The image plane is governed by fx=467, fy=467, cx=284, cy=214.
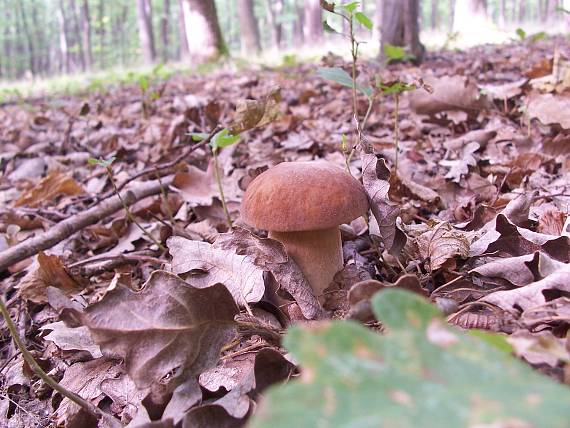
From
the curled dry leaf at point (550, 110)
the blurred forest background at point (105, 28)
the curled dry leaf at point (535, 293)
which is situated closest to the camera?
the curled dry leaf at point (535, 293)

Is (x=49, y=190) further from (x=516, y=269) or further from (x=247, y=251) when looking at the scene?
(x=516, y=269)

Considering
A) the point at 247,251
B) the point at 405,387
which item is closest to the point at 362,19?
the point at 247,251

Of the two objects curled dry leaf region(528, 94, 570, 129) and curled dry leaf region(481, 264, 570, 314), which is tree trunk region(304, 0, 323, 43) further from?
curled dry leaf region(481, 264, 570, 314)

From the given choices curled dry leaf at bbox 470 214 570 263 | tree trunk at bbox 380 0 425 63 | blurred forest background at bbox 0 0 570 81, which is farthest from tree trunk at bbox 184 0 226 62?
blurred forest background at bbox 0 0 570 81

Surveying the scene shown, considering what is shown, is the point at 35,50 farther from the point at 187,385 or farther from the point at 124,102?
the point at 187,385

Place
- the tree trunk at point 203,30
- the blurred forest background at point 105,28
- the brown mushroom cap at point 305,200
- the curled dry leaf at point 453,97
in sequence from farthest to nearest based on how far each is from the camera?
the blurred forest background at point 105,28 → the tree trunk at point 203,30 → the curled dry leaf at point 453,97 → the brown mushroom cap at point 305,200

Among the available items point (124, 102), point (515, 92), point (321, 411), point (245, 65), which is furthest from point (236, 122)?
point (245, 65)

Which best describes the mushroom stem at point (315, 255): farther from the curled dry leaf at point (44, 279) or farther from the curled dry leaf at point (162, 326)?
the curled dry leaf at point (44, 279)

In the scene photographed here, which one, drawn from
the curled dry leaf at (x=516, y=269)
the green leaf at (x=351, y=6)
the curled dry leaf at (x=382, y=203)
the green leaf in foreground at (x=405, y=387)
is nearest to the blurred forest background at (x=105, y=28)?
the green leaf at (x=351, y=6)
